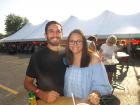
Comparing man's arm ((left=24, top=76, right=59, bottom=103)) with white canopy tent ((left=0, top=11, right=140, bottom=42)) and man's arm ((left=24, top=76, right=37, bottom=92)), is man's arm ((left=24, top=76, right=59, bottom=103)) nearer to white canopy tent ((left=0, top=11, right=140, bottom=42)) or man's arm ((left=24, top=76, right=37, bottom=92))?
man's arm ((left=24, top=76, right=37, bottom=92))

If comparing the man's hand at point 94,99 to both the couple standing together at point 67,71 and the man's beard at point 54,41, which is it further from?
the man's beard at point 54,41

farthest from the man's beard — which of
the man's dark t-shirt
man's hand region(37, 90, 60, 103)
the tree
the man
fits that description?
the tree

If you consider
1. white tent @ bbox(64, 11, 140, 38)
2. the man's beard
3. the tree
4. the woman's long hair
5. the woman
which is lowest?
the woman

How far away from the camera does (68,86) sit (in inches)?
107

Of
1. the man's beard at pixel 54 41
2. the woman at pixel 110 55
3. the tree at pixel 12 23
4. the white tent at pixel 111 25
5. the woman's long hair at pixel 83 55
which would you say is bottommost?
the woman at pixel 110 55

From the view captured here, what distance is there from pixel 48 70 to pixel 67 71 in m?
0.24

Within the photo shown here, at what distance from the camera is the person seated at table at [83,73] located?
260 centimetres

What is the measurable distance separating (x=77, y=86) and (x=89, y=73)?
0.20m

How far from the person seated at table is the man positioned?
133 mm

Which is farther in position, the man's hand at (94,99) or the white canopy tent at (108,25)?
the white canopy tent at (108,25)

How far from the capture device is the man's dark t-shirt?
2.85m

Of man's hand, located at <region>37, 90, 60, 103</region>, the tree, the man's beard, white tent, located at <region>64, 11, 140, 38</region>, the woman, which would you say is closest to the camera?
man's hand, located at <region>37, 90, 60, 103</region>

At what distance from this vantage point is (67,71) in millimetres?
2787

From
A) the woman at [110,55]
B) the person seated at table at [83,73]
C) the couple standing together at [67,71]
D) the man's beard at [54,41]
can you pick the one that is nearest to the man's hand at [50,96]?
the couple standing together at [67,71]
